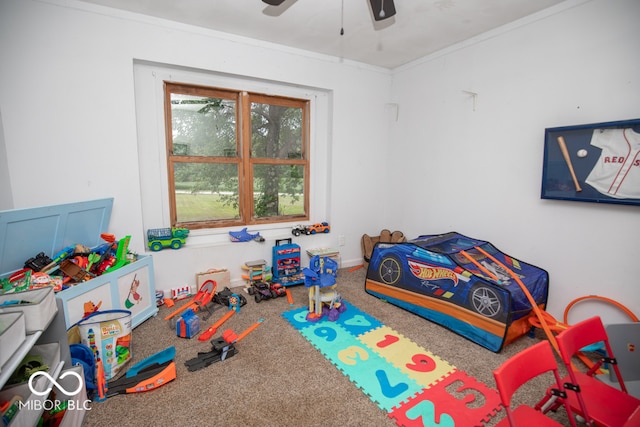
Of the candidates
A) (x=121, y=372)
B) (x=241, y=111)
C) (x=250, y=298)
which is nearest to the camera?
(x=121, y=372)

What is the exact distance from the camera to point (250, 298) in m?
3.07

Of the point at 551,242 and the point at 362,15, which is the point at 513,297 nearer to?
the point at 551,242

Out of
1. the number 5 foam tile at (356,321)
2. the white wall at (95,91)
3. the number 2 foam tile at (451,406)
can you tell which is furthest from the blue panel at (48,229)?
the number 2 foam tile at (451,406)

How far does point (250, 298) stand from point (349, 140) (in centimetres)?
228

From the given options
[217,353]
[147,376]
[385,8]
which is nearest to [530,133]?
[385,8]

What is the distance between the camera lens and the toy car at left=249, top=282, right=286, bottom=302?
2.99 meters

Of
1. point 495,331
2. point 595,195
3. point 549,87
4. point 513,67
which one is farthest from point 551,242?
point 513,67

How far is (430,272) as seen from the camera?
2.59m

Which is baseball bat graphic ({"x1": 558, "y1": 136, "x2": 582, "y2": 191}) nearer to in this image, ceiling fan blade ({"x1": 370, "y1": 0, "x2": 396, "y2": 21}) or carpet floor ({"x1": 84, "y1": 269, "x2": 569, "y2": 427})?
carpet floor ({"x1": 84, "y1": 269, "x2": 569, "y2": 427})

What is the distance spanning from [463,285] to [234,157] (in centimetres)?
263

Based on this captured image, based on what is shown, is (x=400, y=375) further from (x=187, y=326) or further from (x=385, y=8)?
(x=385, y=8)

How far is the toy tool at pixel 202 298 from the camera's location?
2732 mm

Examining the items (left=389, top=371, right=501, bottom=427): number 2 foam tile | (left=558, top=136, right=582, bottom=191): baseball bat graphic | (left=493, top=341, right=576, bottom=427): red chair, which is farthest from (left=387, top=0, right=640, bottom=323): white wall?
(left=493, top=341, right=576, bottom=427): red chair

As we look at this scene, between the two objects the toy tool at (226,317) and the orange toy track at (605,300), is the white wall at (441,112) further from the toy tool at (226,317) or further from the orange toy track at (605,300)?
the toy tool at (226,317)
